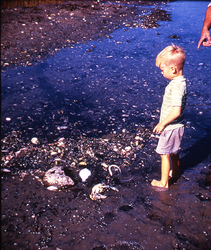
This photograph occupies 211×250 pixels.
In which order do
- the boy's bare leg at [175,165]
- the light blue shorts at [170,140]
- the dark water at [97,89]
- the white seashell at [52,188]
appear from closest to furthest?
the light blue shorts at [170,140] → the white seashell at [52,188] → the boy's bare leg at [175,165] → the dark water at [97,89]

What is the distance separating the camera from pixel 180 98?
2.15 metres

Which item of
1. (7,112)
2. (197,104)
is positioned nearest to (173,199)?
(197,104)

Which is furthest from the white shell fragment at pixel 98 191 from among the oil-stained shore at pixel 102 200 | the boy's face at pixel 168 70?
the boy's face at pixel 168 70

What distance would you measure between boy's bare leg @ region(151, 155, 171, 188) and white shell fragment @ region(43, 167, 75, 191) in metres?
1.07

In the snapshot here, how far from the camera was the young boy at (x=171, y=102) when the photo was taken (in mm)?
2162

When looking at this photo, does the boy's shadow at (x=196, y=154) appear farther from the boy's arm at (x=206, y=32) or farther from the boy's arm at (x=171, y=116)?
the boy's arm at (x=206, y=32)

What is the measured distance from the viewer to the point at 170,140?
243 cm

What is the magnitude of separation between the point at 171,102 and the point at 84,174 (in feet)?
4.70

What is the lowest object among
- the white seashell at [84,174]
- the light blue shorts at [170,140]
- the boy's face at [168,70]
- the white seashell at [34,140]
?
the white seashell at [84,174]

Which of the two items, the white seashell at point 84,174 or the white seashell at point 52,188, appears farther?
the white seashell at point 84,174

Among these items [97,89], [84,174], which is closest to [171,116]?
[84,174]

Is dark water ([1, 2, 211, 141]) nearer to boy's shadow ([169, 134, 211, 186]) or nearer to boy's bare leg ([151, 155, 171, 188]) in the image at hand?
boy's shadow ([169, 134, 211, 186])

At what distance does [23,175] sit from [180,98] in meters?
2.13

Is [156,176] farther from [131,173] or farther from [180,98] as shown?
[180,98]
